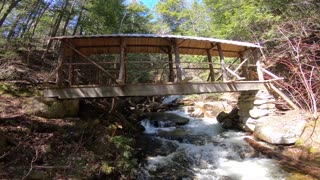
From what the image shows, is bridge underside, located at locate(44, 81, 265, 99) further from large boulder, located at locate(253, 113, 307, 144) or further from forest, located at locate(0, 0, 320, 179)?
large boulder, located at locate(253, 113, 307, 144)

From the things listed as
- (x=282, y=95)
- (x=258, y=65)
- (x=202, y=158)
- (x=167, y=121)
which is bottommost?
(x=202, y=158)

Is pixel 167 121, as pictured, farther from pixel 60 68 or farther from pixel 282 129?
pixel 60 68

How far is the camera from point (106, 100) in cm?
1251

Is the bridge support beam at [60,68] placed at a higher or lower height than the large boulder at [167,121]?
higher

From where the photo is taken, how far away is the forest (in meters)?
6.08

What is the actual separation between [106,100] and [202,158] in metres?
5.38

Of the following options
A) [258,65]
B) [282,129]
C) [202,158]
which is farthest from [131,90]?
[258,65]

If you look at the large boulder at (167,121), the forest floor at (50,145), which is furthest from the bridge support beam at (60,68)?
the large boulder at (167,121)

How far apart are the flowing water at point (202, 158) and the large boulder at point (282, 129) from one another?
32.8 inches

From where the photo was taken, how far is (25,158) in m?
5.72

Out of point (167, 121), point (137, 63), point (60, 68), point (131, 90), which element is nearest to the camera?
point (60, 68)

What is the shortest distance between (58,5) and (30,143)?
13.0m

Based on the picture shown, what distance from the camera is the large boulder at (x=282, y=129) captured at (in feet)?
31.7

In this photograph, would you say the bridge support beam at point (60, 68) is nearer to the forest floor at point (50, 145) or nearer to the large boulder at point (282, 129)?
the forest floor at point (50, 145)
